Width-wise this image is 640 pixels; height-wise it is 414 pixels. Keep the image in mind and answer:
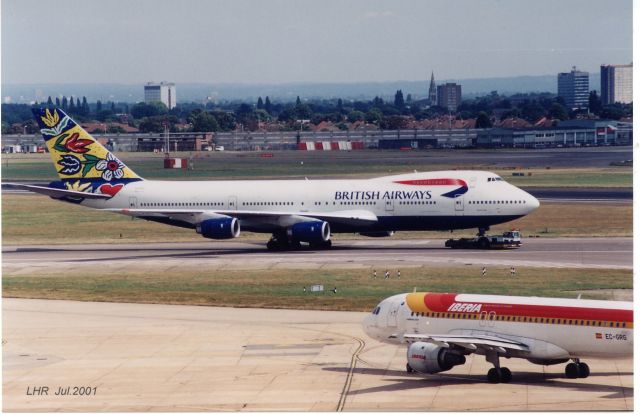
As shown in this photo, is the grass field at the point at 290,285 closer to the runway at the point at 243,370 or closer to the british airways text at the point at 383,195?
the runway at the point at 243,370

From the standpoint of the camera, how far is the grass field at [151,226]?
106125mm

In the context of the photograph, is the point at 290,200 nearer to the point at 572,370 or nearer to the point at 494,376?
the point at 494,376

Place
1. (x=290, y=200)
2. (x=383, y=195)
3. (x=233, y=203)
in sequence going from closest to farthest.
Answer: (x=383, y=195), (x=290, y=200), (x=233, y=203)

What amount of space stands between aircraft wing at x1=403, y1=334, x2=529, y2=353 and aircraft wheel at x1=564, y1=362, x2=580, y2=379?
7.44 ft

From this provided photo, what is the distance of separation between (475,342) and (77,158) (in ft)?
195

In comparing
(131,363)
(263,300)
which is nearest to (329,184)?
(263,300)

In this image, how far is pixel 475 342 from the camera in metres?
45.9

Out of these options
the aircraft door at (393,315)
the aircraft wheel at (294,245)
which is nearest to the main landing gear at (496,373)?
the aircraft door at (393,315)

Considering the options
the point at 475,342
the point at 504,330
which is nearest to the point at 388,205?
the point at 504,330

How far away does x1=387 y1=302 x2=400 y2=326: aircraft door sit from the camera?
4941 centimetres

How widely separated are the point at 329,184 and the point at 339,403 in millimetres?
51467

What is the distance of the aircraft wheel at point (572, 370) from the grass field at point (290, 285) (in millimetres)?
20014

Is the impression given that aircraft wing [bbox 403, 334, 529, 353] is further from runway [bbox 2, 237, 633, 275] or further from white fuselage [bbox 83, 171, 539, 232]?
white fuselage [bbox 83, 171, 539, 232]

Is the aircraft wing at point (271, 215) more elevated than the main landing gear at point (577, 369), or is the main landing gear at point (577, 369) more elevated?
the aircraft wing at point (271, 215)
